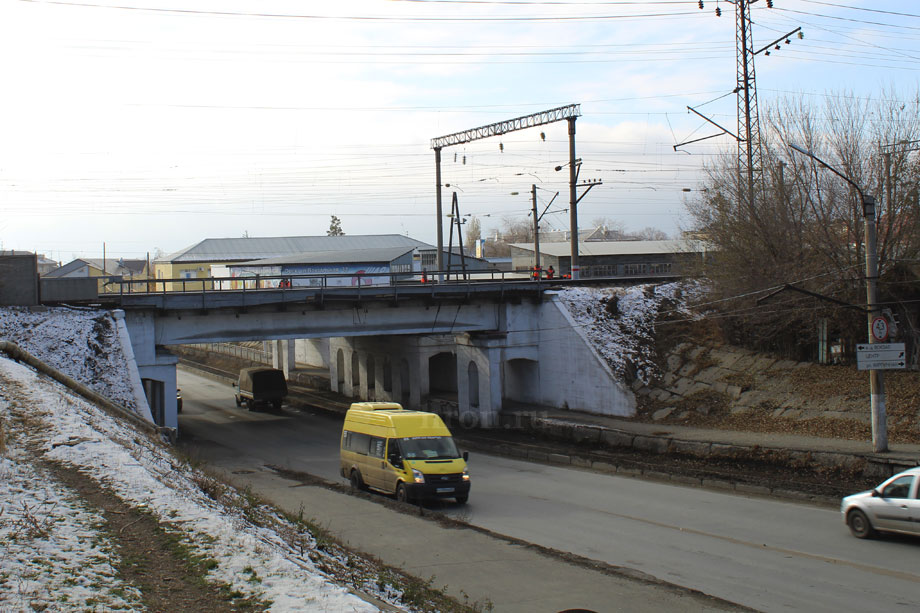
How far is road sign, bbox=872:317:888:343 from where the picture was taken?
2003cm

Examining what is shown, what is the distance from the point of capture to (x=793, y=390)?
1067 inches

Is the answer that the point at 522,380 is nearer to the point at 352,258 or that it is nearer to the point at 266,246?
the point at 352,258

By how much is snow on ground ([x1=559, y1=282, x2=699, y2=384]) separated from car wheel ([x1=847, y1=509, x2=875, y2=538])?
56.4ft

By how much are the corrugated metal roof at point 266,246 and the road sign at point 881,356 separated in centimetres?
6700

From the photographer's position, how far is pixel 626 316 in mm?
36844

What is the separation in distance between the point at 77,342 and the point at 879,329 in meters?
26.4

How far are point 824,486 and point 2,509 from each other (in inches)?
713

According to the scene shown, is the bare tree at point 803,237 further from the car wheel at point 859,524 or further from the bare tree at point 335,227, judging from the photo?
the bare tree at point 335,227

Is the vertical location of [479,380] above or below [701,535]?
above

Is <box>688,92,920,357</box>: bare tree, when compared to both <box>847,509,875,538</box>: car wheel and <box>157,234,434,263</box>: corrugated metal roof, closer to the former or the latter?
<box>847,509,875,538</box>: car wheel

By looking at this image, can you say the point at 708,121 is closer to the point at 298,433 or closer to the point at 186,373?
the point at 298,433

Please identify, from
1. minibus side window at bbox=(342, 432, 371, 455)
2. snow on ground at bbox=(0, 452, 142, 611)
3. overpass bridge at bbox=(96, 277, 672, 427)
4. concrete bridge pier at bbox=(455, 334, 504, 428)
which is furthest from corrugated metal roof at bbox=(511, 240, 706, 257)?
snow on ground at bbox=(0, 452, 142, 611)

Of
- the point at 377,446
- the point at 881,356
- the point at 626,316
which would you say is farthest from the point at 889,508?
the point at 626,316

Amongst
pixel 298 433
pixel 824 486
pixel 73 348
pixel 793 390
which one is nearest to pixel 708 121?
pixel 793 390
